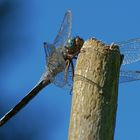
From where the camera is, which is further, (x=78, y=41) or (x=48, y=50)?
(x=48, y=50)

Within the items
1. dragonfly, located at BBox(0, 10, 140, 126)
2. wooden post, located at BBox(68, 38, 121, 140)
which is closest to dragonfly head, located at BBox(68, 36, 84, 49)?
dragonfly, located at BBox(0, 10, 140, 126)

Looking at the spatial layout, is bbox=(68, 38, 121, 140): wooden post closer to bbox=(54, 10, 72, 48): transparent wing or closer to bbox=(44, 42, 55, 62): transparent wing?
bbox=(44, 42, 55, 62): transparent wing

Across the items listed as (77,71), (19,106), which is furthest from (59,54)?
(77,71)

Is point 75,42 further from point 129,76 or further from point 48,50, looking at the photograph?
point 129,76

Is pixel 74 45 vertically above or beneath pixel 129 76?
beneath

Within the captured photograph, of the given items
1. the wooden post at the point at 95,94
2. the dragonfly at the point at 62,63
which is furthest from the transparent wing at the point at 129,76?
the wooden post at the point at 95,94

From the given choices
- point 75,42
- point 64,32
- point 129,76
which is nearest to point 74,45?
point 75,42

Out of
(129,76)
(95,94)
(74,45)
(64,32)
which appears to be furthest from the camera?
(64,32)
